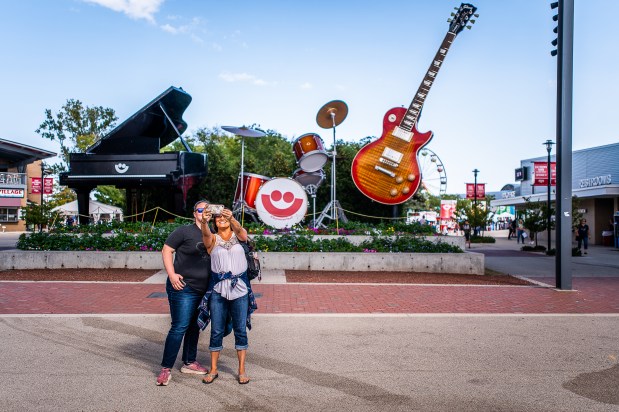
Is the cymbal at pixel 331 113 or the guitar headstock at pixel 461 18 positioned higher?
the guitar headstock at pixel 461 18

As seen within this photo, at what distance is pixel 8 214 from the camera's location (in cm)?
4922

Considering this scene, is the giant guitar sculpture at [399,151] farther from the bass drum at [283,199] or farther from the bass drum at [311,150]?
the bass drum at [283,199]

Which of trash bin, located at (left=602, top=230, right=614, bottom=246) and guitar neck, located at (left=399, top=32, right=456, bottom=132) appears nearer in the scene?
guitar neck, located at (left=399, top=32, right=456, bottom=132)

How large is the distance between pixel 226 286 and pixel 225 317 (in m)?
0.33

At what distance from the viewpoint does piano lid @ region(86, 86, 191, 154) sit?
15.6 metres

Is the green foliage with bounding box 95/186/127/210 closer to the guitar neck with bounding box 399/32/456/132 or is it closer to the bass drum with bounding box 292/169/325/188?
the bass drum with bounding box 292/169/325/188

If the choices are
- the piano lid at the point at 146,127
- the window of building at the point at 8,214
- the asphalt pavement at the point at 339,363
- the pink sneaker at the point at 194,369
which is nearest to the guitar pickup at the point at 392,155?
the piano lid at the point at 146,127

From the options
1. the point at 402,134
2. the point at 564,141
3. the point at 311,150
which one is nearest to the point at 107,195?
the point at 311,150

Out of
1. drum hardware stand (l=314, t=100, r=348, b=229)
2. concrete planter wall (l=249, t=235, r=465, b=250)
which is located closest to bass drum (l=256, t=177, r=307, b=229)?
drum hardware stand (l=314, t=100, r=348, b=229)

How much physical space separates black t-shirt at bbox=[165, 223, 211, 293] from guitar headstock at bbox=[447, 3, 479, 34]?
46.8 feet

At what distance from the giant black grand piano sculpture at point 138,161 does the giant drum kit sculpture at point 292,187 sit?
1727 millimetres

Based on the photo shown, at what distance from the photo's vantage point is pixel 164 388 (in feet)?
15.9

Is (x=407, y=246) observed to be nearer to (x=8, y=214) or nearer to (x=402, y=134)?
(x=402, y=134)

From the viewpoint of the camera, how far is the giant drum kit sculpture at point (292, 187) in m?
16.1
